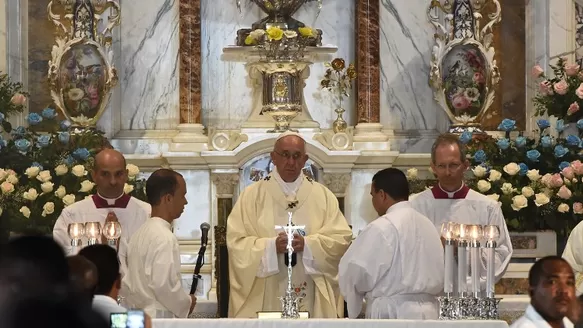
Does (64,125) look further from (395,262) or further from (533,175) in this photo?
(395,262)

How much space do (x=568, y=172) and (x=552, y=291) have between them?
15.6 feet

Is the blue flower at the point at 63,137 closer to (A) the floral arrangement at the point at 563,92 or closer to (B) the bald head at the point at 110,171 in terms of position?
(B) the bald head at the point at 110,171

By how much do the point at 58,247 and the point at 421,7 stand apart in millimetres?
9675

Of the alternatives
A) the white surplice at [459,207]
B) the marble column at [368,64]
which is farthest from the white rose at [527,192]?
the marble column at [368,64]

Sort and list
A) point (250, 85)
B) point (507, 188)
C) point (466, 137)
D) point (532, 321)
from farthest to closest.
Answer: point (250, 85)
point (466, 137)
point (507, 188)
point (532, 321)

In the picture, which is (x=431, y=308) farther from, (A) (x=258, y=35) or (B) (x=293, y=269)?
(A) (x=258, y=35)

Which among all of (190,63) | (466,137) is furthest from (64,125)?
(466,137)

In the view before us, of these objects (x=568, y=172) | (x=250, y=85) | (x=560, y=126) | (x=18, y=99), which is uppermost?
(x=250, y=85)

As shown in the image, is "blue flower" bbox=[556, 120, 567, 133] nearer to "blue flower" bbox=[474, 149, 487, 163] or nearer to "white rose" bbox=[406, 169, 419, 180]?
"blue flower" bbox=[474, 149, 487, 163]

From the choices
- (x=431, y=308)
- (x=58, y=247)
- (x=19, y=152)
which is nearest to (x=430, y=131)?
(x=19, y=152)

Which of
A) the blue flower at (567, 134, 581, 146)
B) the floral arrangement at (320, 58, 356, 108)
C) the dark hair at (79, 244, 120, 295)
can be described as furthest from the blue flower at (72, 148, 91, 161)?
the dark hair at (79, 244, 120, 295)

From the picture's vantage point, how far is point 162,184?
702 cm

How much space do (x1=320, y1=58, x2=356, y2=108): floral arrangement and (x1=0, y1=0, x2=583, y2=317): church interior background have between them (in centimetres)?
15

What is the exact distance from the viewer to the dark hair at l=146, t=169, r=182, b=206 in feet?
23.0
